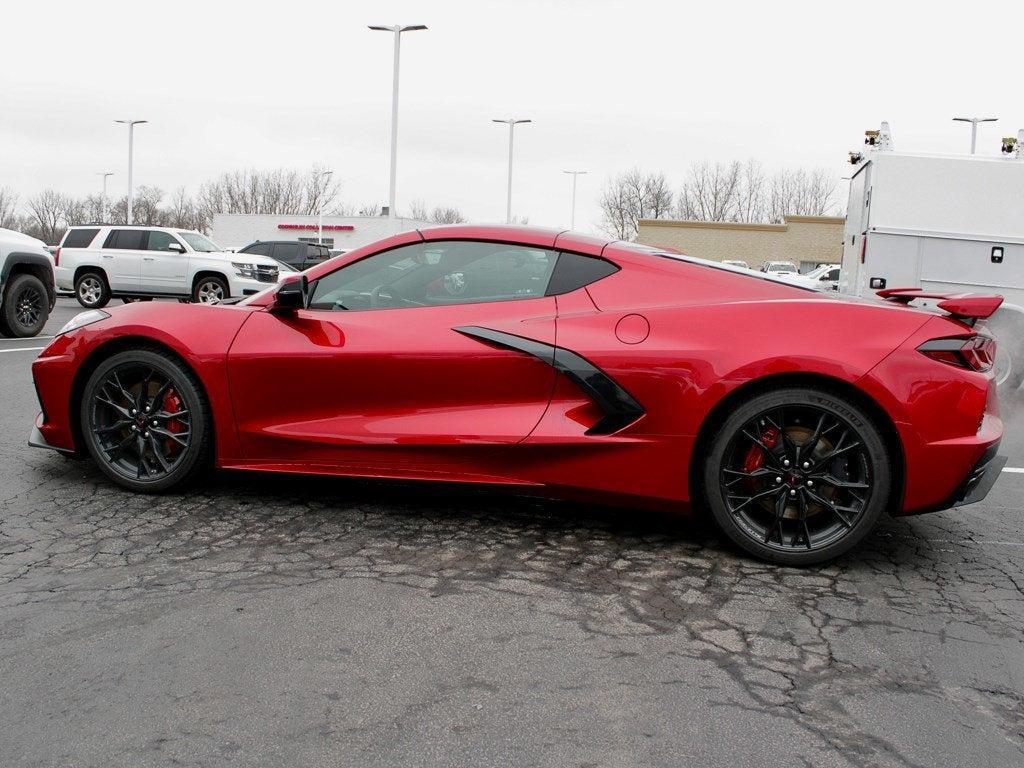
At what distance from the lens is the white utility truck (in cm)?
1108

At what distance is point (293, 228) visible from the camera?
78688 millimetres

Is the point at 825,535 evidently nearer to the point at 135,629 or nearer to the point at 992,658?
the point at 992,658

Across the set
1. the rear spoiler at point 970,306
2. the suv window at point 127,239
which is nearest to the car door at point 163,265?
the suv window at point 127,239

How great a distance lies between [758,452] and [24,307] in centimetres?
1211

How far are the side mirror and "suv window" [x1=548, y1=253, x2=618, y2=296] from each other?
114cm

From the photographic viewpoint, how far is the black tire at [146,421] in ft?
15.7

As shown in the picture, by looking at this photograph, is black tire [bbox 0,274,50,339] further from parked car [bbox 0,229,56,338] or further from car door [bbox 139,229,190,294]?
car door [bbox 139,229,190,294]

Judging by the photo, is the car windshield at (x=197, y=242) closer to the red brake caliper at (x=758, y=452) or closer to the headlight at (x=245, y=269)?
the headlight at (x=245, y=269)

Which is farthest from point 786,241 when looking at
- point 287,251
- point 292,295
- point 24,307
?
point 292,295

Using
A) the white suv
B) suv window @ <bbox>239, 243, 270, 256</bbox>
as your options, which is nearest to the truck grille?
the white suv

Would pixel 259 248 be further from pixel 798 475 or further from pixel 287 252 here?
pixel 798 475

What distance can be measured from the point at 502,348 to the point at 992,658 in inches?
85.2

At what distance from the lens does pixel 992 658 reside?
3.22 m

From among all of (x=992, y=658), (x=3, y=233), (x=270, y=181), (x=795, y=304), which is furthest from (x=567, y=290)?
(x=270, y=181)
